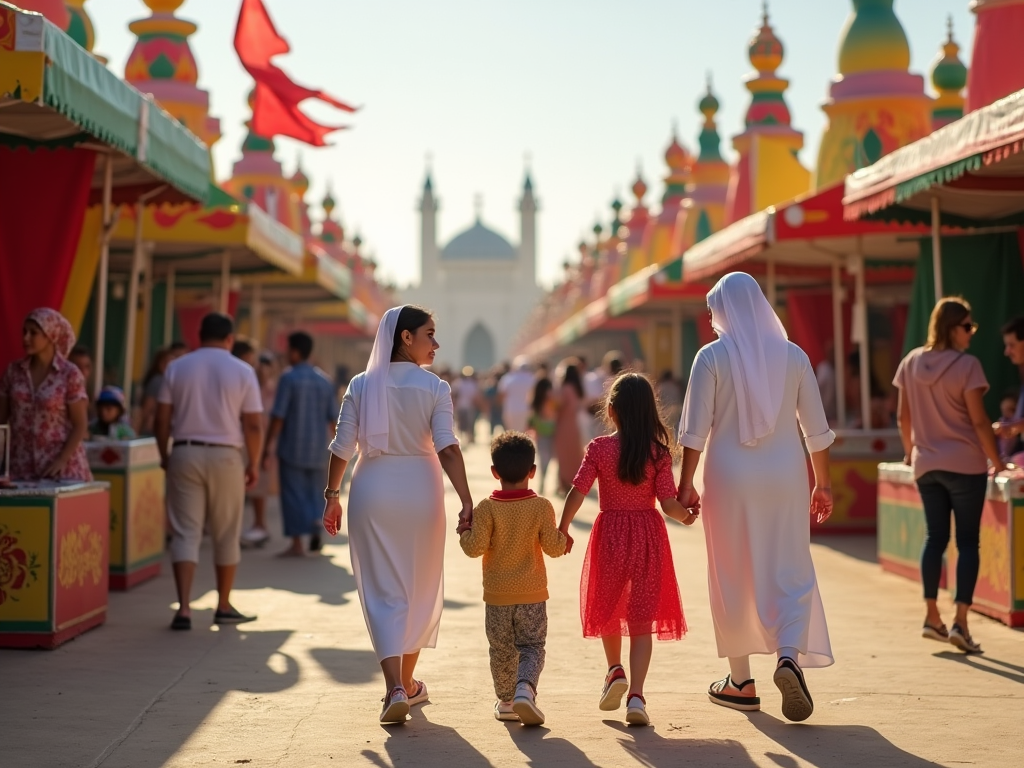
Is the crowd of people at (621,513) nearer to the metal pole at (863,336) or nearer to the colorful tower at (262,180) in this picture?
the metal pole at (863,336)

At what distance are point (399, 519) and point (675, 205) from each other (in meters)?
25.9

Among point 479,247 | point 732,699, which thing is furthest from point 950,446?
point 479,247

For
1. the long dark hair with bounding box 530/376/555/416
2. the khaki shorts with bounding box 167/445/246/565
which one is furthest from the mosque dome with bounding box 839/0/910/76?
the khaki shorts with bounding box 167/445/246/565

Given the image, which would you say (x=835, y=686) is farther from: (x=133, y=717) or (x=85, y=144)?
(x=85, y=144)

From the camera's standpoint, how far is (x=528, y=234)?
324ft

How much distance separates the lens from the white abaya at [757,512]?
18.5ft

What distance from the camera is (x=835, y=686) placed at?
20.7 feet

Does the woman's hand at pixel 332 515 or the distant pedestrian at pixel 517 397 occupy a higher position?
the distant pedestrian at pixel 517 397

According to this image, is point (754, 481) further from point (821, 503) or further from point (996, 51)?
point (996, 51)

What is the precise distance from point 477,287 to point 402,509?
88965mm

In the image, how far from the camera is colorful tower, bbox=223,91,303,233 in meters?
24.4

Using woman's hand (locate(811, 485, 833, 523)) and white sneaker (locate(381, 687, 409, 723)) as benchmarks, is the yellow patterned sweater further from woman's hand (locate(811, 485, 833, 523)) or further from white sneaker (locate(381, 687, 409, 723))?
woman's hand (locate(811, 485, 833, 523))

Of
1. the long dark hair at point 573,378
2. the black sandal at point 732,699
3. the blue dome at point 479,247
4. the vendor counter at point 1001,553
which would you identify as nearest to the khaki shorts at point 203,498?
the black sandal at point 732,699

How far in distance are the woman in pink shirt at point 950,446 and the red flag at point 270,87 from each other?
5.42m
